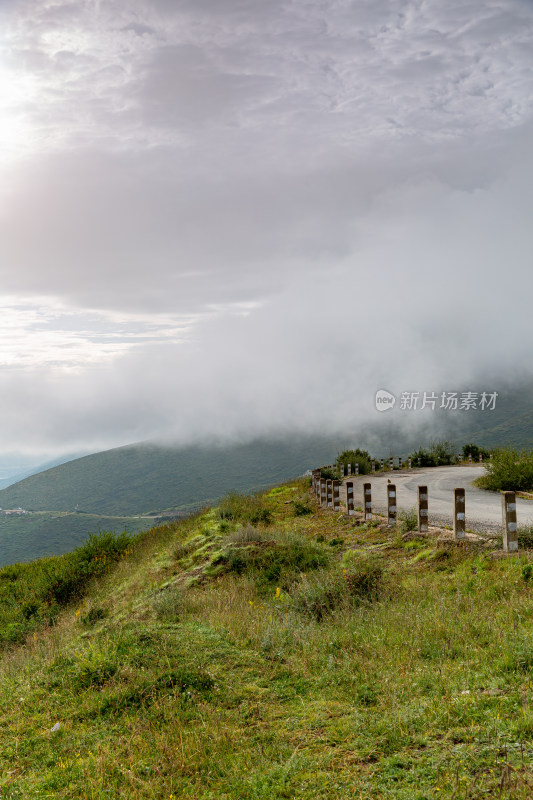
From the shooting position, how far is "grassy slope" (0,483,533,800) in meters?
4.10

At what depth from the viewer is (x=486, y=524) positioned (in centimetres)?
1313

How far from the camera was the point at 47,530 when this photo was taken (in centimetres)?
13000

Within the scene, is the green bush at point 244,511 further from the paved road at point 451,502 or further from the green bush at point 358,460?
the green bush at point 358,460

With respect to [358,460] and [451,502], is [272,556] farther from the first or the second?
[358,460]

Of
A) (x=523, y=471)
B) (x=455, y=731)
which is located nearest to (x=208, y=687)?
(x=455, y=731)

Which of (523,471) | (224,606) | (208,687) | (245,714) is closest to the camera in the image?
(245,714)

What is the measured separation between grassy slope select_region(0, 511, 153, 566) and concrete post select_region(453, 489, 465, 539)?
10801cm

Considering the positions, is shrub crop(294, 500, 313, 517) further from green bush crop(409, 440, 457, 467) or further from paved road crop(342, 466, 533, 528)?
green bush crop(409, 440, 457, 467)

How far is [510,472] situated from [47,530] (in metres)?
129

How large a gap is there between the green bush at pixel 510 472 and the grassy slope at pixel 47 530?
99.4 meters

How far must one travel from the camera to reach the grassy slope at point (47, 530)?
384 ft

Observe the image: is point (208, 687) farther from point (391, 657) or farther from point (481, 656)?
point (481, 656)

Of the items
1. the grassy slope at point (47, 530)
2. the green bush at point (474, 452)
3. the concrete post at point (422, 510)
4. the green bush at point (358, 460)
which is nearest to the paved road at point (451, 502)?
the concrete post at point (422, 510)

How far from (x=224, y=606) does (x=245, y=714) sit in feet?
13.7
